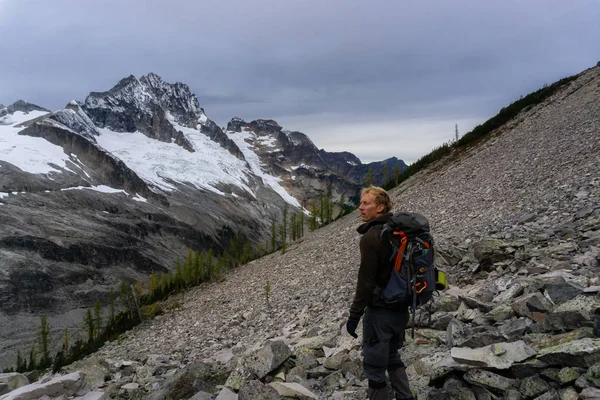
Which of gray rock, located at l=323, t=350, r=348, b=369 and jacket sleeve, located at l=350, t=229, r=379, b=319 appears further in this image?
gray rock, located at l=323, t=350, r=348, b=369

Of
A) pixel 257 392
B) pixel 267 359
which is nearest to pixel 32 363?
pixel 267 359

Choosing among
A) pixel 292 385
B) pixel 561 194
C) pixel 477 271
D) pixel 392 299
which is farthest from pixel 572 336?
pixel 561 194

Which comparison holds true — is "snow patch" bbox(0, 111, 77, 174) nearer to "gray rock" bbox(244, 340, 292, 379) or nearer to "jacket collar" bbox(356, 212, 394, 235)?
"gray rock" bbox(244, 340, 292, 379)

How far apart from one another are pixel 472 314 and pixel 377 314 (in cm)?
459

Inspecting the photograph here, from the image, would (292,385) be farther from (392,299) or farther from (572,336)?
(572,336)

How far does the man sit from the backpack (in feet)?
0.38

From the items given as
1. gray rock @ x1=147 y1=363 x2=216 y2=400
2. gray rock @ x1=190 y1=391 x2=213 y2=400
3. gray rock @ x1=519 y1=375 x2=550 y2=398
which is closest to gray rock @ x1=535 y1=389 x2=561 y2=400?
gray rock @ x1=519 y1=375 x2=550 y2=398

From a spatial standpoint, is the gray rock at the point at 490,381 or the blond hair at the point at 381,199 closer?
the gray rock at the point at 490,381

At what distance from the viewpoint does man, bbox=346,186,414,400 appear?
5.72 m

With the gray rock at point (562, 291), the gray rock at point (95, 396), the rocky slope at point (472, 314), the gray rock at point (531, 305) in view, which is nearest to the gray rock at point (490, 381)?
the rocky slope at point (472, 314)

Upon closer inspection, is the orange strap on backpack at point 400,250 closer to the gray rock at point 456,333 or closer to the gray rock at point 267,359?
the gray rock at point 456,333

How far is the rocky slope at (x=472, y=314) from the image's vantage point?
6207 millimetres

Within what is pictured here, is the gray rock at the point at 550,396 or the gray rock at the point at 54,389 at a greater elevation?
the gray rock at the point at 550,396

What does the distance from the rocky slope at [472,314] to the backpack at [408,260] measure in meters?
1.61
